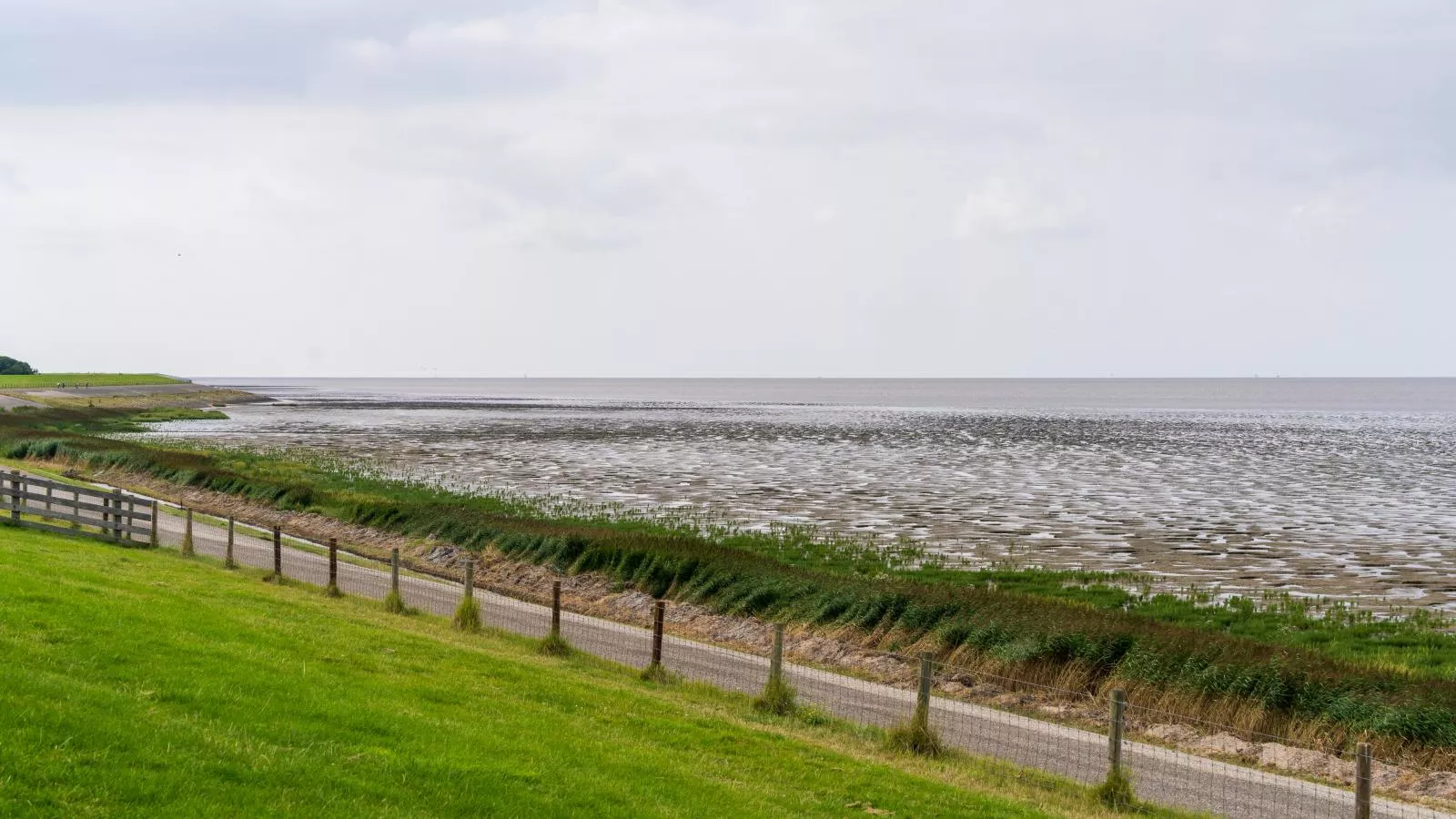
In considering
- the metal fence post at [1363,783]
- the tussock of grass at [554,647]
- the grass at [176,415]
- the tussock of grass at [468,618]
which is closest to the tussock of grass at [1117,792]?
the metal fence post at [1363,783]

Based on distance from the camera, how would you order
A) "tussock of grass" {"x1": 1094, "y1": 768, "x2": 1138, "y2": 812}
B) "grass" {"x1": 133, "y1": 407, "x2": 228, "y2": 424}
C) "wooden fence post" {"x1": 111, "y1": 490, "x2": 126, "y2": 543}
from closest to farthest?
"tussock of grass" {"x1": 1094, "y1": 768, "x2": 1138, "y2": 812}, "wooden fence post" {"x1": 111, "y1": 490, "x2": 126, "y2": 543}, "grass" {"x1": 133, "y1": 407, "x2": 228, "y2": 424}

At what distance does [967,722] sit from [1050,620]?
6191mm

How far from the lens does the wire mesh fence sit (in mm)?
15805

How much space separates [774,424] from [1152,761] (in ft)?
382

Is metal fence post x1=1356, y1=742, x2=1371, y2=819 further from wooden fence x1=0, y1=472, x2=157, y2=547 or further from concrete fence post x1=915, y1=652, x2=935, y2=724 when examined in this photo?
wooden fence x1=0, y1=472, x2=157, y2=547

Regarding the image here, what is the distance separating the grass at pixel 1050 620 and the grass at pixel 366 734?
6.99 metres

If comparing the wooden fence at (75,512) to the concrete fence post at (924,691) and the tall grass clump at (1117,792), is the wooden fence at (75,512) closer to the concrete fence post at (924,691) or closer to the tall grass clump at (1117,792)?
the concrete fence post at (924,691)

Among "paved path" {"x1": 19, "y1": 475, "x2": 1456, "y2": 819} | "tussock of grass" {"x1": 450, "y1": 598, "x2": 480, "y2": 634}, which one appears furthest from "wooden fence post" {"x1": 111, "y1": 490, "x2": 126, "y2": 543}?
"tussock of grass" {"x1": 450, "y1": 598, "x2": 480, "y2": 634}

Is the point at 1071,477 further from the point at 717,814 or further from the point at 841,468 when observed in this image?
the point at 717,814

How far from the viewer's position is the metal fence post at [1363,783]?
1227cm

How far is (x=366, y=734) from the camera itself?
11.7 m

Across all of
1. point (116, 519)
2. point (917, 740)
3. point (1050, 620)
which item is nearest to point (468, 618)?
point (917, 740)

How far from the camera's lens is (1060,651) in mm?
23203

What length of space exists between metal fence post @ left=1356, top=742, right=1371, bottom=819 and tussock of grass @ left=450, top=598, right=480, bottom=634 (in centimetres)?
1586
